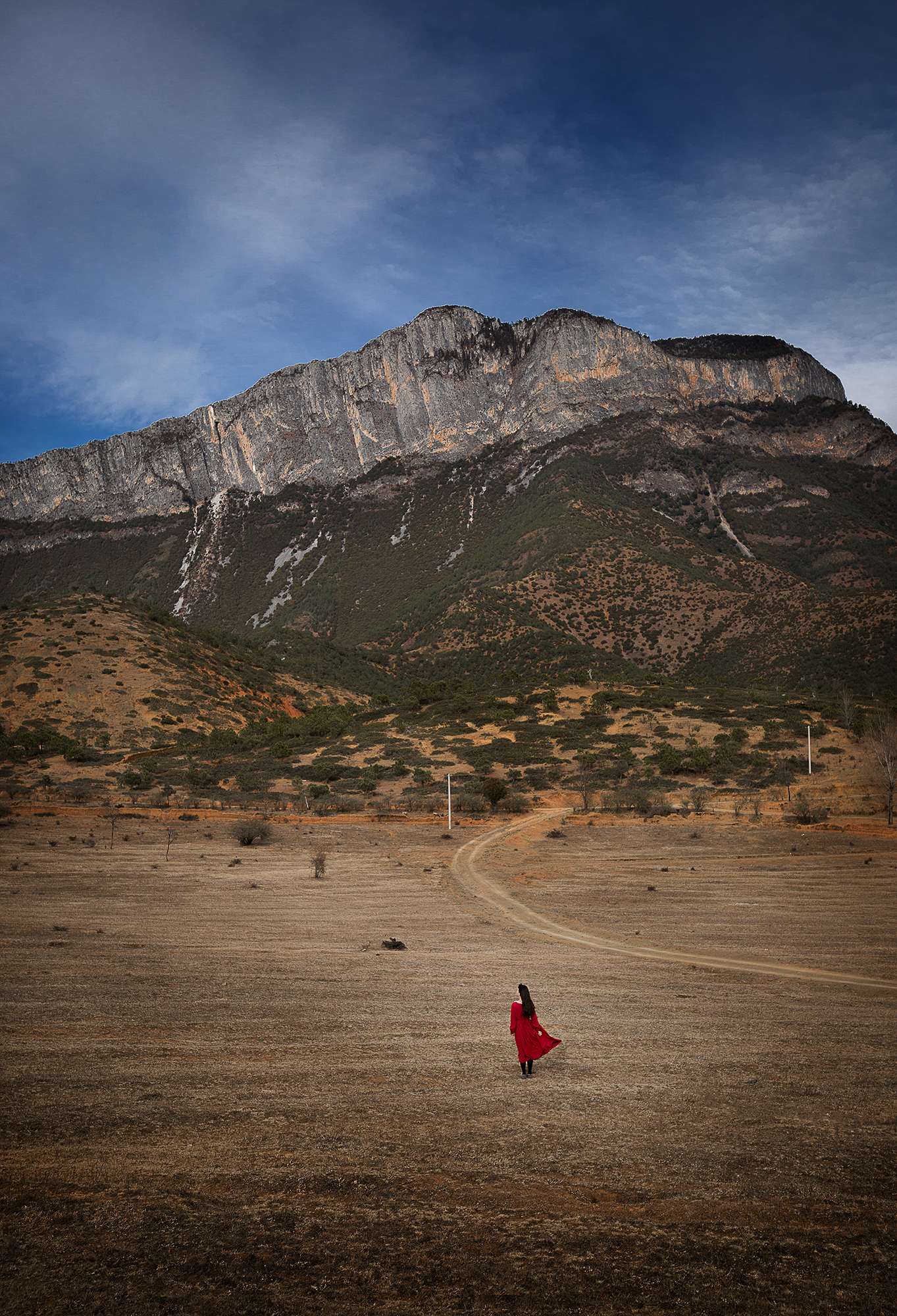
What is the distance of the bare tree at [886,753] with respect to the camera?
1194 inches

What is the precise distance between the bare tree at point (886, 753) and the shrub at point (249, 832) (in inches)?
960

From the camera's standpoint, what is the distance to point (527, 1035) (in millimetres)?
7457

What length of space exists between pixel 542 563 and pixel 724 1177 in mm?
91764

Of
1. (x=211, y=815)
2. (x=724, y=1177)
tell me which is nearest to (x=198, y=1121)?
(x=724, y=1177)

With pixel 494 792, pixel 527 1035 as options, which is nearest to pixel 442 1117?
pixel 527 1035

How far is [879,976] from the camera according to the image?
11641mm

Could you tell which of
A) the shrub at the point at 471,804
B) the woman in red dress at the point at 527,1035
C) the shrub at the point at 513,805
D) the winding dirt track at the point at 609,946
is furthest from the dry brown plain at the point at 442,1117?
the shrub at the point at 513,805

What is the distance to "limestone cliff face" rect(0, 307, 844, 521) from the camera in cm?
14600

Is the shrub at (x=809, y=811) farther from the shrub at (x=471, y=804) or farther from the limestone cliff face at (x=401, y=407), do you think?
the limestone cliff face at (x=401, y=407)

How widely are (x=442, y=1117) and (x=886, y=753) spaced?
30885 millimetres

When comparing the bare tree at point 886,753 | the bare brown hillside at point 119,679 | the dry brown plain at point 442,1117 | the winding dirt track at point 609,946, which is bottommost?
the winding dirt track at point 609,946

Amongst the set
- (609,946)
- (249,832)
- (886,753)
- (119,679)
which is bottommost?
(609,946)

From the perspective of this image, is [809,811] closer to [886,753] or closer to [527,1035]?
[886,753]

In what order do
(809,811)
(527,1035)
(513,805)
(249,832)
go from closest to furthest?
(527,1035) → (249,832) → (809,811) → (513,805)
